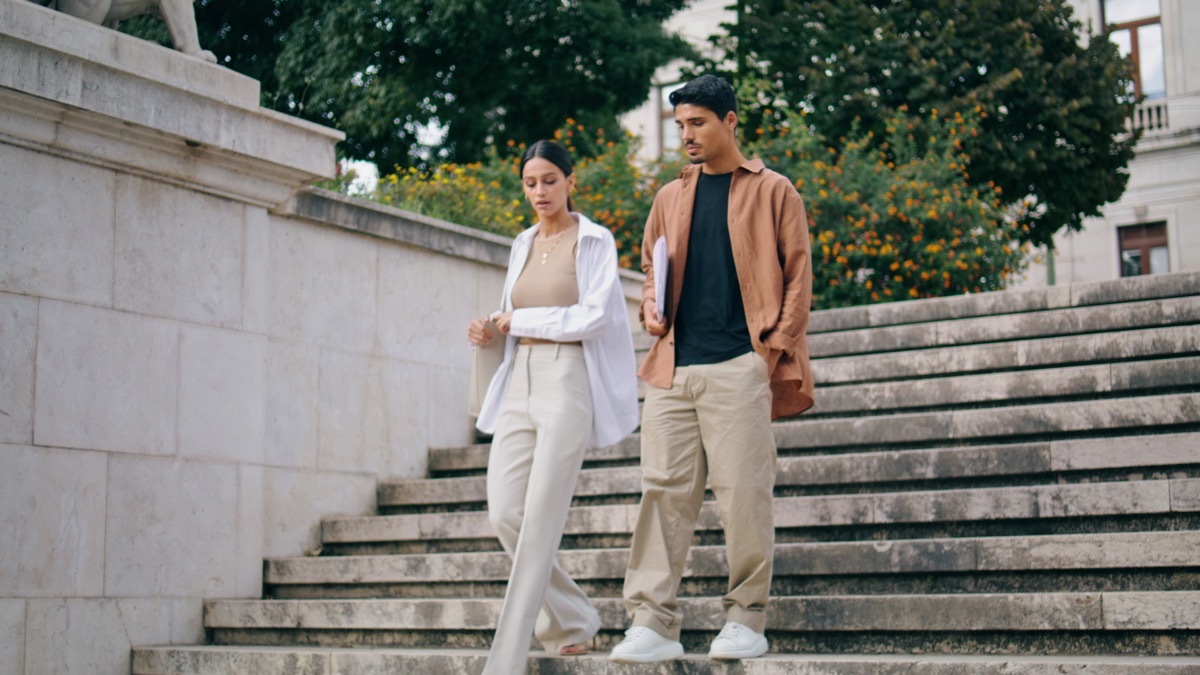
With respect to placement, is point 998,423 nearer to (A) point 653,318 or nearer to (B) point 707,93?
(A) point 653,318

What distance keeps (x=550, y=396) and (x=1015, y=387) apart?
309 centimetres

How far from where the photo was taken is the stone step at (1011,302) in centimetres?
827

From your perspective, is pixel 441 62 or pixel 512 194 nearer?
pixel 512 194

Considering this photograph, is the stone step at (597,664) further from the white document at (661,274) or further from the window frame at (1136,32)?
the window frame at (1136,32)

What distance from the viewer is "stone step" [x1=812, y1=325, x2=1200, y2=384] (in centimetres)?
738

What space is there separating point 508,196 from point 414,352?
18.2 ft

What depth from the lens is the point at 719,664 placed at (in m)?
4.93

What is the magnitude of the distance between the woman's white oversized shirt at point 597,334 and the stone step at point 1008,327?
3451 millimetres

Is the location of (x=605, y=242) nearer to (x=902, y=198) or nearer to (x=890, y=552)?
(x=890, y=552)

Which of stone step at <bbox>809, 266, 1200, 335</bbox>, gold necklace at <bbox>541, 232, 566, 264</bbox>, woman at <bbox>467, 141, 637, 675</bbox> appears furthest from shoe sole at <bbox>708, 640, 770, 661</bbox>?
stone step at <bbox>809, 266, 1200, 335</bbox>

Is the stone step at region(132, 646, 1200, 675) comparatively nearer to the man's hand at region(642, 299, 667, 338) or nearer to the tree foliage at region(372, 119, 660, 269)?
the man's hand at region(642, 299, 667, 338)

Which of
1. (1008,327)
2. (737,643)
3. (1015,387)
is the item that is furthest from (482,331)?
(1008,327)

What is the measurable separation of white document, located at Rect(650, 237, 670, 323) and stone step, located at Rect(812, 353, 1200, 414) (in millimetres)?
2799

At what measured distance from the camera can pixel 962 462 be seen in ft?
21.0
